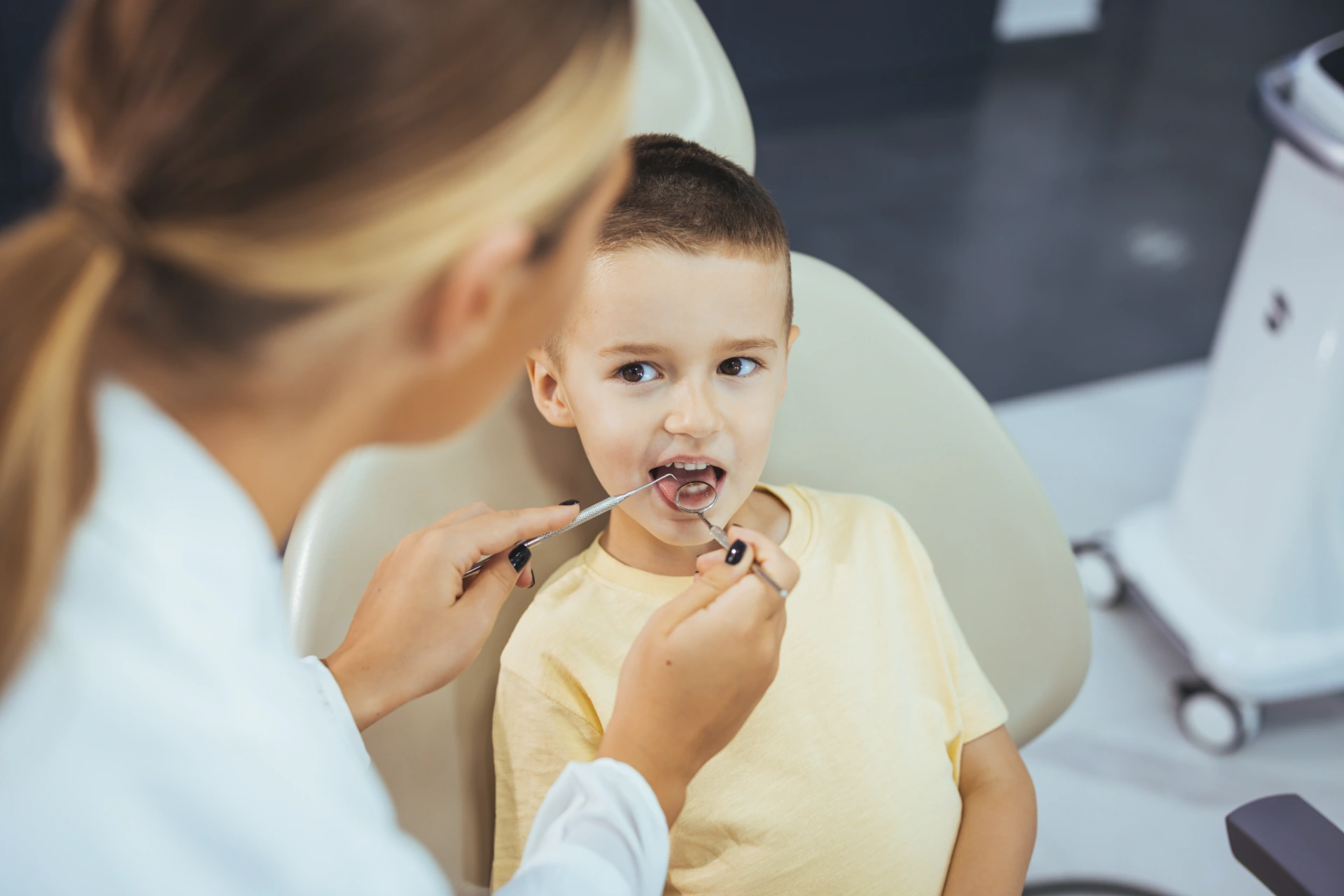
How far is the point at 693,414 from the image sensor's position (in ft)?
3.08

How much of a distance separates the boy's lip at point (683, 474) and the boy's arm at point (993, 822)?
322 millimetres

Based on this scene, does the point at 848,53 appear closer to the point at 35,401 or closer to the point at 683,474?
the point at 683,474

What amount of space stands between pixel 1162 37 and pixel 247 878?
447cm

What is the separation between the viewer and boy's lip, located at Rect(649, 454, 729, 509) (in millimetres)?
962

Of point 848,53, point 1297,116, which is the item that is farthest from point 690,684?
point 848,53

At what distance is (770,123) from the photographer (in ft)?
11.9

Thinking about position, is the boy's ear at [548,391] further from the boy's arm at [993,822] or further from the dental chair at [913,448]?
the boy's arm at [993,822]

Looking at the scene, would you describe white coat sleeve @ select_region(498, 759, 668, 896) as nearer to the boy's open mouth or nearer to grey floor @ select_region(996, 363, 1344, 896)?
the boy's open mouth

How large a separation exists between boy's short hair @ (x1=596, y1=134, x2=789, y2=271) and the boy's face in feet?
0.04

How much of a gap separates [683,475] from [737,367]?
98 millimetres

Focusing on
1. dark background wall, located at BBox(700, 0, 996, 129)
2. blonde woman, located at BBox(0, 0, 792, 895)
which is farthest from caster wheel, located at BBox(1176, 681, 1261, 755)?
dark background wall, located at BBox(700, 0, 996, 129)

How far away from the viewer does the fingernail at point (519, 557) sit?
3.08 ft

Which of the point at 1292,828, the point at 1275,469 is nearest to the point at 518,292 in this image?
the point at 1292,828

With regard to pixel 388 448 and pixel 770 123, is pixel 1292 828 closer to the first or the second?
pixel 388 448
